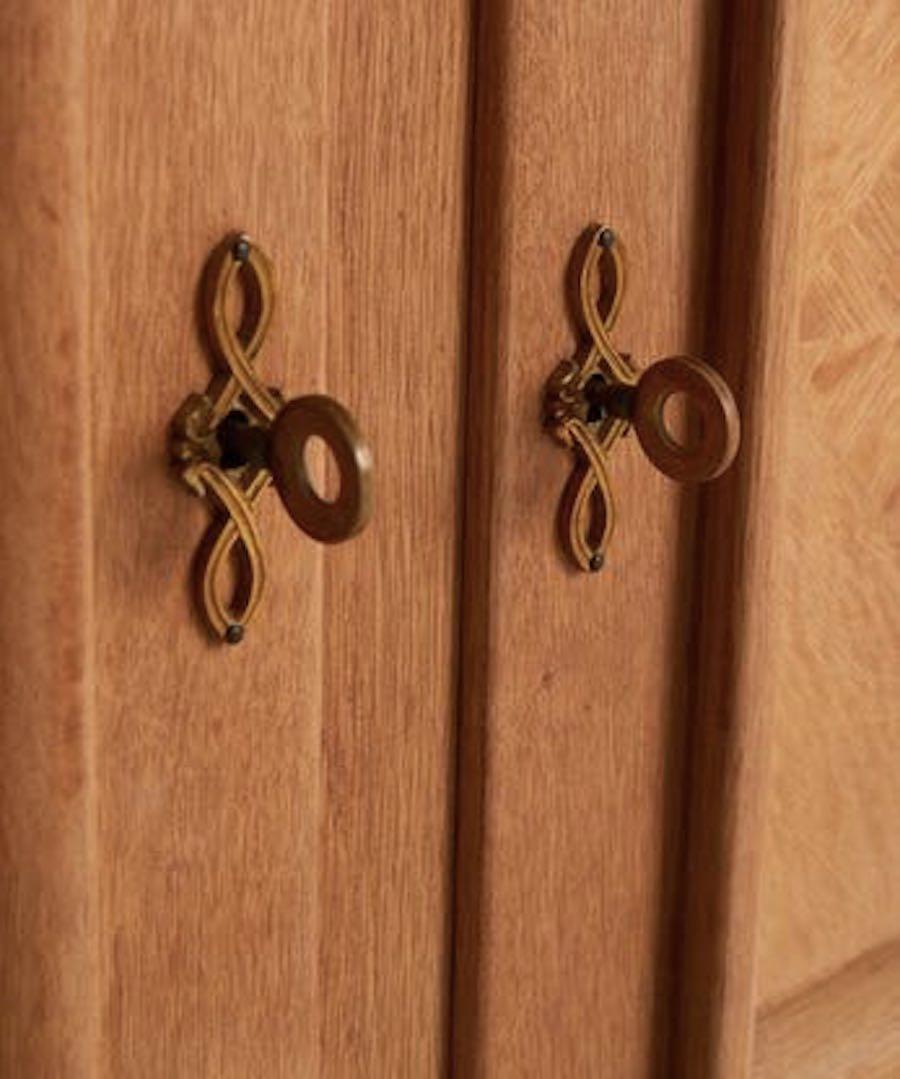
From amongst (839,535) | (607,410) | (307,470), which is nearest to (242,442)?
(307,470)

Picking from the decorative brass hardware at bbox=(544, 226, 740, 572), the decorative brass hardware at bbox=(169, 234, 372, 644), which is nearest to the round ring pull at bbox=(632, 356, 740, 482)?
the decorative brass hardware at bbox=(544, 226, 740, 572)

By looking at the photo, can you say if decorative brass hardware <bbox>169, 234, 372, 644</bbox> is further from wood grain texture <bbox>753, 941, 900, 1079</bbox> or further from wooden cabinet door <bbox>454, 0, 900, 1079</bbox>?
wood grain texture <bbox>753, 941, 900, 1079</bbox>

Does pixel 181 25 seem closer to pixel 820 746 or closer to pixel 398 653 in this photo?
pixel 398 653

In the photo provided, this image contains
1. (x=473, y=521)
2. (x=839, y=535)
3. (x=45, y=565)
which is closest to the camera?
(x=45, y=565)

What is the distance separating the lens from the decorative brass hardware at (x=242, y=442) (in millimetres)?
475

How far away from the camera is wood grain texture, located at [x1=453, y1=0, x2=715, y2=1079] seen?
55 cm

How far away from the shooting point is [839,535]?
2.20 ft

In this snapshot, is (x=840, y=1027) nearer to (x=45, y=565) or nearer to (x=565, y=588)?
(x=565, y=588)

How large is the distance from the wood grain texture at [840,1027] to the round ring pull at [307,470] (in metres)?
0.29

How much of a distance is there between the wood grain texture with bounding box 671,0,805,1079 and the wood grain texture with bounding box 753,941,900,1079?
4 centimetres

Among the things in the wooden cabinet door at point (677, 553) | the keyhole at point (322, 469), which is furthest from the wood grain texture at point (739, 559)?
the keyhole at point (322, 469)

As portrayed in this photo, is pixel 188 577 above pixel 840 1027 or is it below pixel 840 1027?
above

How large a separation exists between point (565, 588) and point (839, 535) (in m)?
0.12

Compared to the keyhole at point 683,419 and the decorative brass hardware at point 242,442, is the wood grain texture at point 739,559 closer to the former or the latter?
the keyhole at point 683,419
